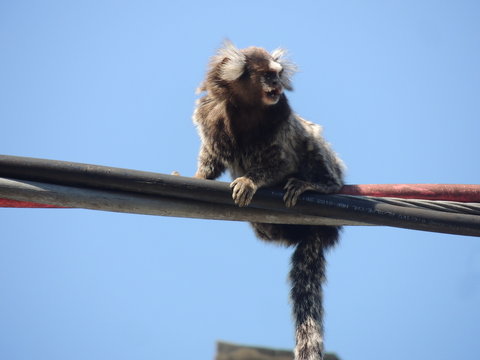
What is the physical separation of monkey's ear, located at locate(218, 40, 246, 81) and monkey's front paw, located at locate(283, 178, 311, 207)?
143 centimetres

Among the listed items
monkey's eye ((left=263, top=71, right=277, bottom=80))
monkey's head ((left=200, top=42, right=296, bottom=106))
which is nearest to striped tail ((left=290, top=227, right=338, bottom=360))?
monkey's head ((left=200, top=42, right=296, bottom=106))

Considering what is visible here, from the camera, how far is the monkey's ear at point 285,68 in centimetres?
538

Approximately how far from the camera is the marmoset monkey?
480 cm

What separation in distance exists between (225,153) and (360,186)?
5.70 ft

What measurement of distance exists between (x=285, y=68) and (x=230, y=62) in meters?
0.57

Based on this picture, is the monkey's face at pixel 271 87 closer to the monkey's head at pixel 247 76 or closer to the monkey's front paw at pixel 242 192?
the monkey's head at pixel 247 76

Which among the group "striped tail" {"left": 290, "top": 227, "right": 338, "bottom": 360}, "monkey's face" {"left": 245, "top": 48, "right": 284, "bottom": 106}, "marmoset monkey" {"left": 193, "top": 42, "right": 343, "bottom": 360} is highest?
"monkey's face" {"left": 245, "top": 48, "right": 284, "bottom": 106}

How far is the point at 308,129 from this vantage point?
5.35 m

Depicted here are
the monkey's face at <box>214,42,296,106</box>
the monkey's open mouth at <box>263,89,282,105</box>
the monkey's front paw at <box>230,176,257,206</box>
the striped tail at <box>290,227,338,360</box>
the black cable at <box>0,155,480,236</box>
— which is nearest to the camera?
the black cable at <box>0,155,480,236</box>

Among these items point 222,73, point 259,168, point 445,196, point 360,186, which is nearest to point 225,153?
point 259,168

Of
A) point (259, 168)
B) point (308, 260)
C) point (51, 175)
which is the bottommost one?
point (51, 175)

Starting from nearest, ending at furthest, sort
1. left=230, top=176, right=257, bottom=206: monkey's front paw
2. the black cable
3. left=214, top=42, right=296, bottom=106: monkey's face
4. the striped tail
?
the black cable → left=230, top=176, right=257, bottom=206: monkey's front paw → the striped tail → left=214, top=42, right=296, bottom=106: monkey's face

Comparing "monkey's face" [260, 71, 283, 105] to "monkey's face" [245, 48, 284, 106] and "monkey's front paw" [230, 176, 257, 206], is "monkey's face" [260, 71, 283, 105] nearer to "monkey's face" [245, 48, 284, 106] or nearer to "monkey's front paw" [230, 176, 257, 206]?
"monkey's face" [245, 48, 284, 106]

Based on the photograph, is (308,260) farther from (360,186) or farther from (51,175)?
(51,175)
